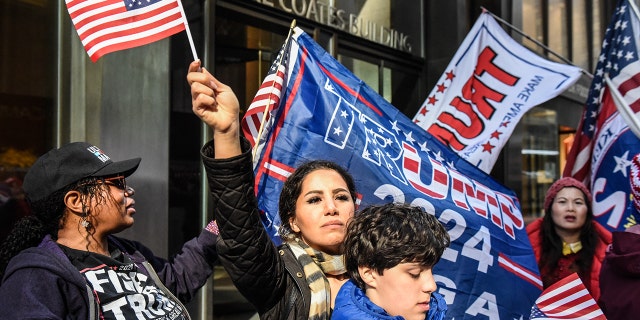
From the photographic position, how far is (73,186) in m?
2.34

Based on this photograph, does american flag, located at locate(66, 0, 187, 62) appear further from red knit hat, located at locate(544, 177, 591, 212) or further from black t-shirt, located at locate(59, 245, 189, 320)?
red knit hat, located at locate(544, 177, 591, 212)

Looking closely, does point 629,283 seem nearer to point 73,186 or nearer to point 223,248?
point 223,248

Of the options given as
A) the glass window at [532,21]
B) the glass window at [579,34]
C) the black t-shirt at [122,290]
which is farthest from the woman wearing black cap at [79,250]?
the glass window at [579,34]

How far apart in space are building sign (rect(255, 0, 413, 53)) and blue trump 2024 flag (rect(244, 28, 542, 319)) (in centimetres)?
330

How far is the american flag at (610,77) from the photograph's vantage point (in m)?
4.90

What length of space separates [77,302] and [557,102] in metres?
11.5

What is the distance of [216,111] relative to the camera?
220 cm

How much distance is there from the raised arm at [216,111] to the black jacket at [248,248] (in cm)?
5

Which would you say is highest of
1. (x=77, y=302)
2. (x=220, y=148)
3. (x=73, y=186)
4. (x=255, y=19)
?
(x=255, y=19)

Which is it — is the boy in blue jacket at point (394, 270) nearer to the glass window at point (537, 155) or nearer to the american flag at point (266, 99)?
the american flag at point (266, 99)

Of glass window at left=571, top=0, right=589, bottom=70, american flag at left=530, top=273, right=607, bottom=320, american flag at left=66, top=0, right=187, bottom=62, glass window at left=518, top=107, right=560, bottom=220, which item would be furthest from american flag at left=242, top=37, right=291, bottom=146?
glass window at left=571, top=0, right=589, bottom=70

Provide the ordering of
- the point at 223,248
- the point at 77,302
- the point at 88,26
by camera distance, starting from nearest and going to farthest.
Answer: the point at 77,302
the point at 223,248
the point at 88,26

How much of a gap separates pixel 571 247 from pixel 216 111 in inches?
131

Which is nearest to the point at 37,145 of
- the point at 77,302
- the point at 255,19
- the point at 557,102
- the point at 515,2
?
the point at 255,19
